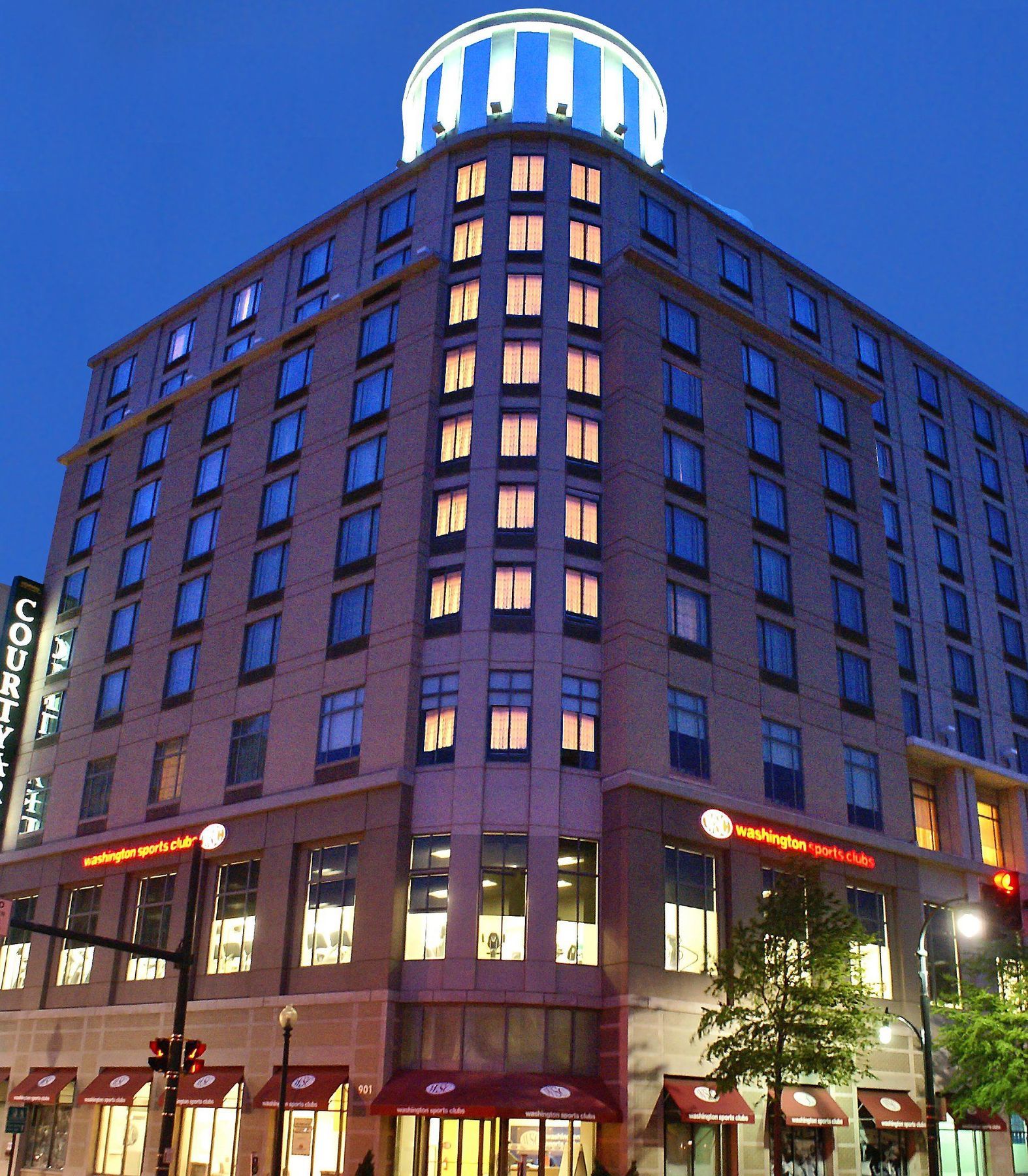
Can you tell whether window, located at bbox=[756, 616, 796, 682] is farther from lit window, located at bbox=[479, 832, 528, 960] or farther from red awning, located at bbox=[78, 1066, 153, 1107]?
red awning, located at bbox=[78, 1066, 153, 1107]

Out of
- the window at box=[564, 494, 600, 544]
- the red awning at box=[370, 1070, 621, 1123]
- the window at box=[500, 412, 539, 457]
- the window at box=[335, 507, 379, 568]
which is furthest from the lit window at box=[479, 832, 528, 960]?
the window at box=[500, 412, 539, 457]

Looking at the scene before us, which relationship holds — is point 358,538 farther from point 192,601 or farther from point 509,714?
point 192,601

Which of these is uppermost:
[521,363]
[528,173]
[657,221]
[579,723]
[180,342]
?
[528,173]

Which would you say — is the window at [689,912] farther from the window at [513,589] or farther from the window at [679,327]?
the window at [679,327]

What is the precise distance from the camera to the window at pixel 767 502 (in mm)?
51875

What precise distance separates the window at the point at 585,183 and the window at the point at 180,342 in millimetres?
22487

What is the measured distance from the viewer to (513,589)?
145 feet

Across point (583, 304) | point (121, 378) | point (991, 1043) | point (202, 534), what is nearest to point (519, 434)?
point (583, 304)

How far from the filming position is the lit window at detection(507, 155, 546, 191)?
5241cm

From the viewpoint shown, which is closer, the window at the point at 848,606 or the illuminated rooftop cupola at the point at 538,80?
the window at the point at 848,606

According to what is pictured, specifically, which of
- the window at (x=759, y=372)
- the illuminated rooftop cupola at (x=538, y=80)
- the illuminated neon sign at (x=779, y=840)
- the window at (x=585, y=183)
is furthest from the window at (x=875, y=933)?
the illuminated rooftop cupola at (x=538, y=80)

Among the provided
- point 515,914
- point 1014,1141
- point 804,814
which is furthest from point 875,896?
point 515,914

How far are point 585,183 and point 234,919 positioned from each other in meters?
33.0

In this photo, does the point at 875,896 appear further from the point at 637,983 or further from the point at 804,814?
the point at 637,983
